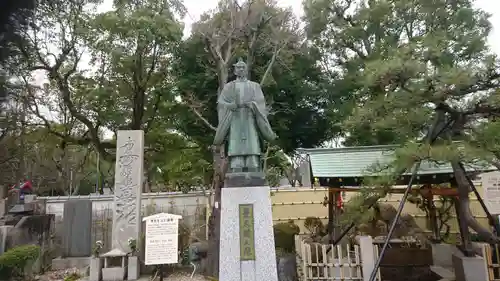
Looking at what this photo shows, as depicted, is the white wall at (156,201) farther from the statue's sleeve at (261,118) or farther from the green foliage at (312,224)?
the statue's sleeve at (261,118)

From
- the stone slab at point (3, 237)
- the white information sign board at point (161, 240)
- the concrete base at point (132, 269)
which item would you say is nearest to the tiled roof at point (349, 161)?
the white information sign board at point (161, 240)

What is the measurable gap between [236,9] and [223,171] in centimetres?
536

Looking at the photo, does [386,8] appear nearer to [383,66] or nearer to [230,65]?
[230,65]

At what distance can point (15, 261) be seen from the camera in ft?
26.2

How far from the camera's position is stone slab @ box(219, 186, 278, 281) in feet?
16.3

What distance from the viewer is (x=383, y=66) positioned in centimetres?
597

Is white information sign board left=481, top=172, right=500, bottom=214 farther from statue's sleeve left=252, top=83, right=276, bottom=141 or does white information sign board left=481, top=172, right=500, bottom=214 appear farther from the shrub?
the shrub

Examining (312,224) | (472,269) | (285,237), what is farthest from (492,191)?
(312,224)

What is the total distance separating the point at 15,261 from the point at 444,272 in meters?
10.4

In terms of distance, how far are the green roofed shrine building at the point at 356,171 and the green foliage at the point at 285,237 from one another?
9.11 ft

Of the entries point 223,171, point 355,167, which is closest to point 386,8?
point 355,167

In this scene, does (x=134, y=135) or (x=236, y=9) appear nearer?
(x=134, y=135)

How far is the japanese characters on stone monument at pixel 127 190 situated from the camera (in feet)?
30.0

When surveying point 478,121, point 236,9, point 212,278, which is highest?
point 236,9
